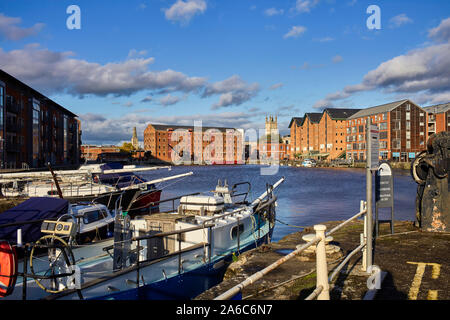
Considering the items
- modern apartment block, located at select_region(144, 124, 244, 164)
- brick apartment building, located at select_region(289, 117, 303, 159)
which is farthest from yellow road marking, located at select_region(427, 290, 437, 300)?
modern apartment block, located at select_region(144, 124, 244, 164)

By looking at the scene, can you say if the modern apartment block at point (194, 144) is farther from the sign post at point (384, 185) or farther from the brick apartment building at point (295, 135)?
the sign post at point (384, 185)

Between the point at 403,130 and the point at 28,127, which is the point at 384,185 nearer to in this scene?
the point at 28,127

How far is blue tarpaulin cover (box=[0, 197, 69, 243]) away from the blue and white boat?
0.79 meters

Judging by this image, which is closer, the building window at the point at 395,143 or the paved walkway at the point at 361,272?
the paved walkway at the point at 361,272

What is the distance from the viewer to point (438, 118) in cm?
10844

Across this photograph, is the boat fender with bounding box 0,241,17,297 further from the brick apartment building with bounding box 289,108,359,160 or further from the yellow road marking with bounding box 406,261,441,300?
the brick apartment building with bounding box 289,108,359,160

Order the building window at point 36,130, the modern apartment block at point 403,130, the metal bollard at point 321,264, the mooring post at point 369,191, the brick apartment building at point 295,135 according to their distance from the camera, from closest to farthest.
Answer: the metal bollard at point 321,264, the mooring post at point 369,191, the building window at point 36,130, the modern apartment block at point 403,130, the brick apartment building at point 295,135

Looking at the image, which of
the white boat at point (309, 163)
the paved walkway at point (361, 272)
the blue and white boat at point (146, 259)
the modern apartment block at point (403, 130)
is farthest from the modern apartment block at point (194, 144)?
the paved walkway at point (361, 272)

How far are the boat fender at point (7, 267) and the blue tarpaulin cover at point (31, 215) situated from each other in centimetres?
722

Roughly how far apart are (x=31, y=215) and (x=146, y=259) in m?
5.18

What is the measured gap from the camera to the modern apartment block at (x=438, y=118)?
10588 centimetres

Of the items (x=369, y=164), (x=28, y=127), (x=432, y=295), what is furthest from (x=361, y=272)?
(x=28, y=127)

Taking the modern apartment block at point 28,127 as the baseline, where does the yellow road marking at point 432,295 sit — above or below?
below
